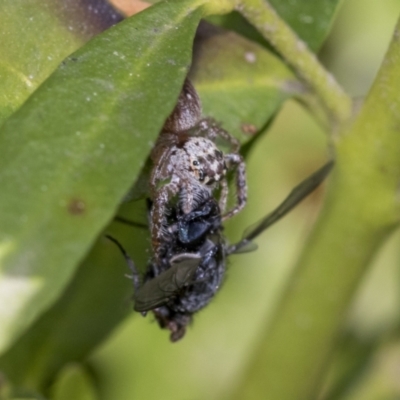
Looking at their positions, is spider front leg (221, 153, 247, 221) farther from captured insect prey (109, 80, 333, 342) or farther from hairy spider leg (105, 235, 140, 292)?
hairy spider leg (105, 235, 140, 292)

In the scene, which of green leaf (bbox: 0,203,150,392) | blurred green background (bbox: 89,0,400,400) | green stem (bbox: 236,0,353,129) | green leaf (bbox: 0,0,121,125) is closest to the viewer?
green leaf (bbox: 0,0,121,125)

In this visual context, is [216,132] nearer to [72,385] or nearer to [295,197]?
[295,197]

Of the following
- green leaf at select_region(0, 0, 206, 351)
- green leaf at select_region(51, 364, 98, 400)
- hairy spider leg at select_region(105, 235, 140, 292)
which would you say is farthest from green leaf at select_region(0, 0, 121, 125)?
green leaf at select_region(51, 364, 98, 400)

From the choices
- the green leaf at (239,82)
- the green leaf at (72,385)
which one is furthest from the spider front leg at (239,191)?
the green leaf at (72,385)

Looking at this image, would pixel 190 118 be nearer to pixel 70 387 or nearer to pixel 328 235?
pixel 328 235

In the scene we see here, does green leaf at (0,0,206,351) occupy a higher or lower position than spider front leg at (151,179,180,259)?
higher

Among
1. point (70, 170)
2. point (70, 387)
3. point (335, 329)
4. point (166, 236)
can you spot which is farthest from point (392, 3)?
point (70, 170)

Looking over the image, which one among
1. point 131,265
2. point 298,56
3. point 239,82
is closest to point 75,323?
point 131,265
